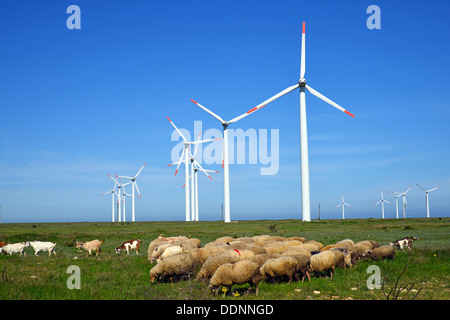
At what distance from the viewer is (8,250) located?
24594 millimetres

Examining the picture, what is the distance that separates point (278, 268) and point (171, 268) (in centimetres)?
392

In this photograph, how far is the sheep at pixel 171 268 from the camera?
577 inches

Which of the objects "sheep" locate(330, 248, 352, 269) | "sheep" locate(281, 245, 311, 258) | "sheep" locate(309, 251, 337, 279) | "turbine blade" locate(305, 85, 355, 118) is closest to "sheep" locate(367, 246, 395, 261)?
"sheep" locate(330, 248, 352, 269)

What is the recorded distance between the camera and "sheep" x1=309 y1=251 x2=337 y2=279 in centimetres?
1496

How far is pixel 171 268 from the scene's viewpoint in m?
14.8

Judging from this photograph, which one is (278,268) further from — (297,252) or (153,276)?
(153,276)

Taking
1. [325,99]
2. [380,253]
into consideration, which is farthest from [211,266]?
[325,99]

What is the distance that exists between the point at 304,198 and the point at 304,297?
50749 millimetres

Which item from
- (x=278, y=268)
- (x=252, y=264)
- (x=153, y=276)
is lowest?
(x=153, y=276)

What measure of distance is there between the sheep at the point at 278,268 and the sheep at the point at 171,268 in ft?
9.28

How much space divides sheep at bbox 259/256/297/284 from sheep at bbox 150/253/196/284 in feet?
9.28

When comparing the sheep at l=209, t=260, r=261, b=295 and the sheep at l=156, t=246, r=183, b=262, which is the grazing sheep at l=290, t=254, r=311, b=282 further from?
the sheep at l=156, t=246, r=183, b=262
